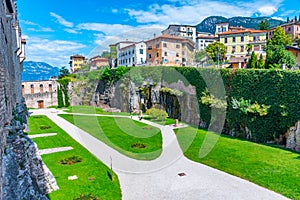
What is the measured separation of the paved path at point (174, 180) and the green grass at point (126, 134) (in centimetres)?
82

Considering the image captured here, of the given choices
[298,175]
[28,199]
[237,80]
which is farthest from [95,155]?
[237,80]

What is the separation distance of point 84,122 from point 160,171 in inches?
594

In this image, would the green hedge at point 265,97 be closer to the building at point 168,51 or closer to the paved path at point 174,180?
the paved path at point 174,180

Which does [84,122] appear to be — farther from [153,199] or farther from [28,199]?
[28,199]

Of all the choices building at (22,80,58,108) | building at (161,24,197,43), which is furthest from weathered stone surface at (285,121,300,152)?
building at (161,24,197,43)

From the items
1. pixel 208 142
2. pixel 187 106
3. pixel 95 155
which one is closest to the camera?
pixel 95 155

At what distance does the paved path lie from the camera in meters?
9.95

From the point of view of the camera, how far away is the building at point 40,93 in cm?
3966

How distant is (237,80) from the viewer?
19484mm

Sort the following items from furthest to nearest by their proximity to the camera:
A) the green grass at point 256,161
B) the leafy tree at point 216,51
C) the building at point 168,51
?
the building at point 168,51 → the leafy tree at point 216,51 → the green grass at point 256,161

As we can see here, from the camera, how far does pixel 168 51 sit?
147ft

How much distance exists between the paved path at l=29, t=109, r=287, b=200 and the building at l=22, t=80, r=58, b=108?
28.6 meters

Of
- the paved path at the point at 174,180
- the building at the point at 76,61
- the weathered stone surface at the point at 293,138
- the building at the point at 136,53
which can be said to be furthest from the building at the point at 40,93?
the building at the point at 76,61

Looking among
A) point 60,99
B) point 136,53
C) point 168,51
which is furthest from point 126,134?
point 136,53
